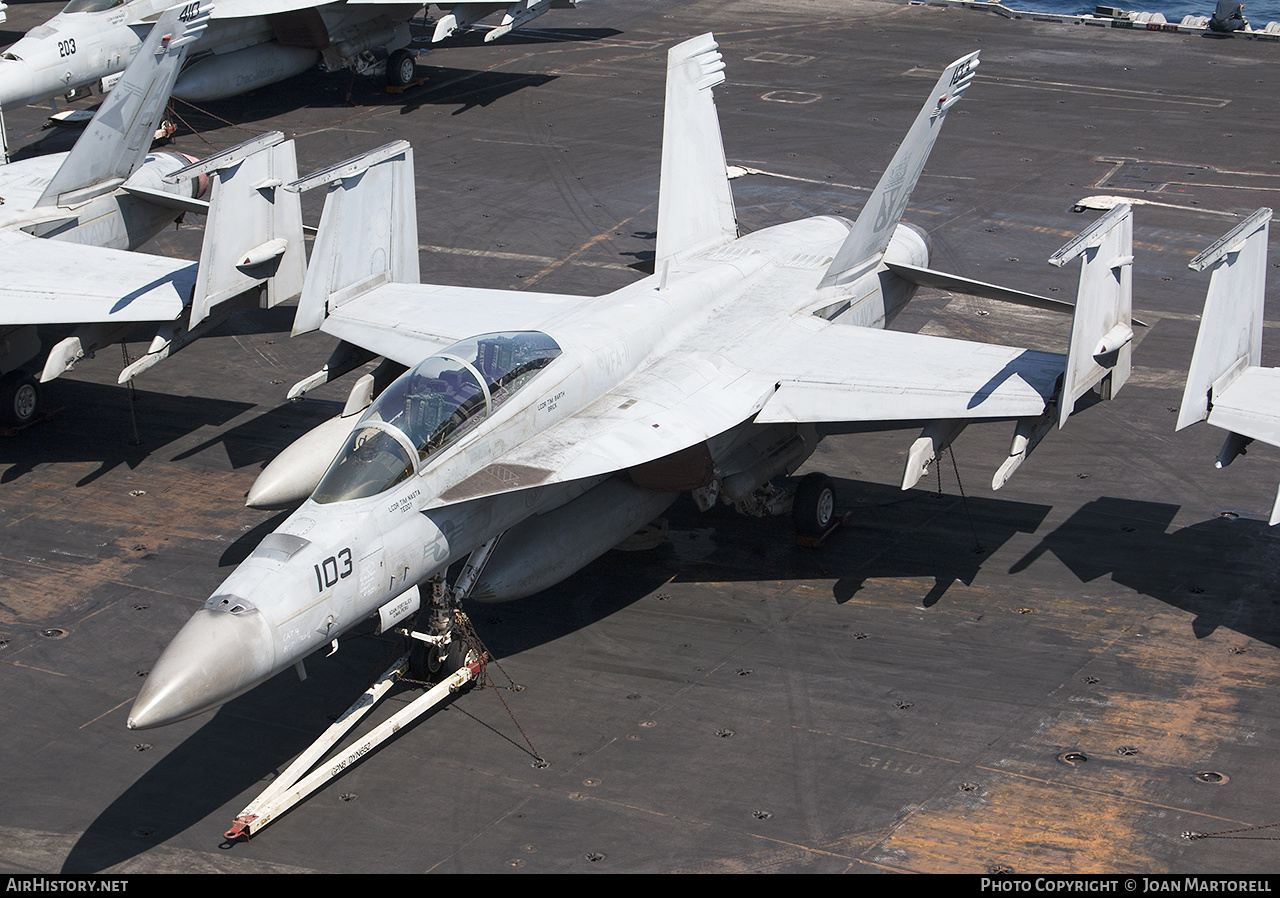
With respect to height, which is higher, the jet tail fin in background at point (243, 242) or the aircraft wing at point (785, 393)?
the jet tail fin in background at point (243, 242)

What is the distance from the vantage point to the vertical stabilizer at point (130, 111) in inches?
956

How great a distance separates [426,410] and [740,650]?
507 centimetres

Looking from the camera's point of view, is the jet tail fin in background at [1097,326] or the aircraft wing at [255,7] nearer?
the jet tail fin in background at [1097,326]

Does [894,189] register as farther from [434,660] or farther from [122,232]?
[122,232]

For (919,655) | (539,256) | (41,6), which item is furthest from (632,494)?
(41,6)

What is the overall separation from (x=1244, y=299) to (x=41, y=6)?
43.9m

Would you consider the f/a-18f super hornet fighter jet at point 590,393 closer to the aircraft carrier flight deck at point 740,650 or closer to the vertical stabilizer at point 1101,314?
the vertical stabilizer at point 1101,314

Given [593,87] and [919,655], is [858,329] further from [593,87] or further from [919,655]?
[593,87]

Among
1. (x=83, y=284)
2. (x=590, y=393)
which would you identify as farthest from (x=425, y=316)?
(x=83, y=284)

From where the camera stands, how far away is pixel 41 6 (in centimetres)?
4750

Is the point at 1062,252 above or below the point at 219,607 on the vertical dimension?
above

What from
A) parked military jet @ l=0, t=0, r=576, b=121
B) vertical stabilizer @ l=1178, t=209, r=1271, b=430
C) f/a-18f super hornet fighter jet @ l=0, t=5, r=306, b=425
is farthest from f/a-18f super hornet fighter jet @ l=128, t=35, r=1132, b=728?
parked military jet @ l=0, t=0, r=576, b=121

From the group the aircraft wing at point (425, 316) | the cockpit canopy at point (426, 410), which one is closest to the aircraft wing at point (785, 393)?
the cockpit canopy at point (426, 410)

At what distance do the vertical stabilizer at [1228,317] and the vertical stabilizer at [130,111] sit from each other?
58.5 ft
